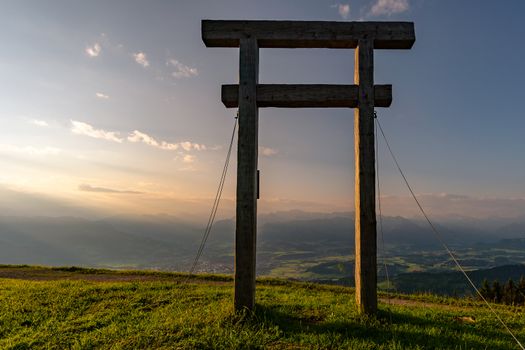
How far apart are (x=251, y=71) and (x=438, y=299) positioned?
11343 mm

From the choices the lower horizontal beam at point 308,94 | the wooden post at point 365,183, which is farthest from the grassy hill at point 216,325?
the lower horizontal beam at point 308,94

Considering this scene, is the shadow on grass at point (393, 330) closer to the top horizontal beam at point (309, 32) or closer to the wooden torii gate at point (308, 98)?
the wooden torii gate at point (308, 98)

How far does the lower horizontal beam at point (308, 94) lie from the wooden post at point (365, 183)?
0.22 meters

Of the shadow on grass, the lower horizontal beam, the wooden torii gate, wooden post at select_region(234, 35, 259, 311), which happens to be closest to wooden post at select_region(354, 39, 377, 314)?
the wooden torii gate

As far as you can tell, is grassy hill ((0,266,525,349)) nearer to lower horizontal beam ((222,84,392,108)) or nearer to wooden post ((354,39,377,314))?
wooden post ((354,39,377,314))

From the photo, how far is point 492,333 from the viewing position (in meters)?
6.73

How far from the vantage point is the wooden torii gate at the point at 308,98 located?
7070 millimetres

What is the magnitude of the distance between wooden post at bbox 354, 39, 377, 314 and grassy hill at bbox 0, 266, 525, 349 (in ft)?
2.22

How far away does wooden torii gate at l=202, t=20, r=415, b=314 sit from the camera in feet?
23.2

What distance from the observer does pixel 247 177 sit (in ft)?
23.7

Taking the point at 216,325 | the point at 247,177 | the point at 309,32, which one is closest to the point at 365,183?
the point at 247,177

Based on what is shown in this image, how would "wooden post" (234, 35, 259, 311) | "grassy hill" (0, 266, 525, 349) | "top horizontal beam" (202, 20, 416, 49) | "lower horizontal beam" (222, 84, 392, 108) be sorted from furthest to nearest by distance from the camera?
"top horizontal beam" (202, 20, 416, 49) < "lower horizontal beam" (222, 84, 392, 108) < "wooden post" (234, 35, 259, 311) < "grassy hill" (0, 266, 525, 349)

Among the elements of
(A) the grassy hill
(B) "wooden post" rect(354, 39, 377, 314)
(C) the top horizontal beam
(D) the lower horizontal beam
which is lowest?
(A) the grassy hill

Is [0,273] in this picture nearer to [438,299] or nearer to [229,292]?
[229,292]
